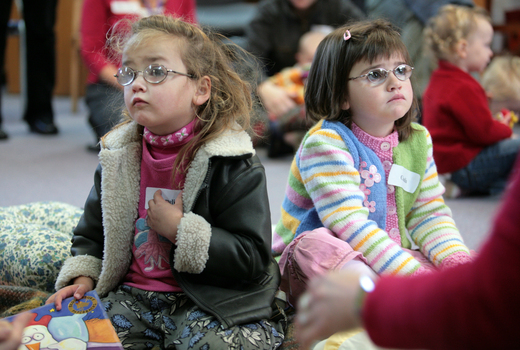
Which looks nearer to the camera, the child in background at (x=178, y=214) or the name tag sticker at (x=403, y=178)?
the child in background at (x=178, y=214)

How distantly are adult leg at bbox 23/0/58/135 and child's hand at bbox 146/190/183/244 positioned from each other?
242 cm

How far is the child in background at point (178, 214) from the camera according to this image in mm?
877

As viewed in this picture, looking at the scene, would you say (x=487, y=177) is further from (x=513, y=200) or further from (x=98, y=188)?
(x=513, y=200)

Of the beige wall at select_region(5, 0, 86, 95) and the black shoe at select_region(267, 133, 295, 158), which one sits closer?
the black shoe at select_region(267, 133, 295, 158)

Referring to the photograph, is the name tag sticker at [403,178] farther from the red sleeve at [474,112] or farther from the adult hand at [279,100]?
the adult hand at [279,100]

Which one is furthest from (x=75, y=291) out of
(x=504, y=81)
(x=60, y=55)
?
(x=60, y=55)

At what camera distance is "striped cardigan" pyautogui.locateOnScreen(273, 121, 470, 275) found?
967 millimetres

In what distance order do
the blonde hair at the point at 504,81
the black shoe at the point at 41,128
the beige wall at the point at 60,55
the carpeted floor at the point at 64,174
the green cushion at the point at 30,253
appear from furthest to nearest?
the beige wall at the point at 60,55
the black shoe at the point at 41,128
the blonde hair at the point at 504,81
the carpeted floor at the point at 64,174
the green cushion at the point at 30,253

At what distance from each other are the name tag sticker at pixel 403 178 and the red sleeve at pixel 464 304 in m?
0.60

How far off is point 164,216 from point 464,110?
1.37 meters

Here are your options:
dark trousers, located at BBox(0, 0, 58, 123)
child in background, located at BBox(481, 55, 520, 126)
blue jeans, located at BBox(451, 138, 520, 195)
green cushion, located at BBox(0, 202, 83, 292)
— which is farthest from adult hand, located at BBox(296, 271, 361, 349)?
dark trousers, located at BBox(0, 0, 58, 123)

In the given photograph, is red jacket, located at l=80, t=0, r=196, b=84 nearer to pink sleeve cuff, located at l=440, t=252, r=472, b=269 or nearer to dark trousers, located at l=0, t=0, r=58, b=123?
dark trousers, located at l=0, t=0, r=58, b=123

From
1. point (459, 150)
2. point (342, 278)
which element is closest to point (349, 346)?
point (342, 278)

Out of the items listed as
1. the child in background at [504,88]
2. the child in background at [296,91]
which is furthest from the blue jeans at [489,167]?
the child in background at [296,91]
